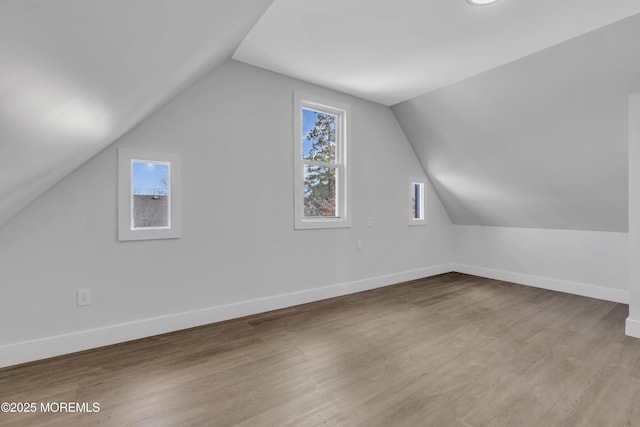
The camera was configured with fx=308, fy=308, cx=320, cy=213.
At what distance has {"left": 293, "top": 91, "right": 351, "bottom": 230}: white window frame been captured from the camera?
345 cm

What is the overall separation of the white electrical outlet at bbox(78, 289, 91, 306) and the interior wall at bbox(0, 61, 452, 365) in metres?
0.04

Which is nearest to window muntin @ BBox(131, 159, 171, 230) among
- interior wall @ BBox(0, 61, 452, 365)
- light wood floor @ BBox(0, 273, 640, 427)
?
interior wall @ BBox(0, 61, 452, 365)

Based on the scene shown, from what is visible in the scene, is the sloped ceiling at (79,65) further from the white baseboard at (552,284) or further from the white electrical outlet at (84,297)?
the white baseboard at (552,284)

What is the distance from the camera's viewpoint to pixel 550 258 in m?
4.18

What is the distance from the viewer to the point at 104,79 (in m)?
1.15

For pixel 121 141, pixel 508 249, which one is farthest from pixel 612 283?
pixel 121 141

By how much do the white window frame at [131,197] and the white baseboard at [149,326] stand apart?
2.39 ft

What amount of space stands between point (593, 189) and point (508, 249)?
1.45 metres

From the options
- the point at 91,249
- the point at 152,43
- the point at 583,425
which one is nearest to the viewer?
the point at 152,43

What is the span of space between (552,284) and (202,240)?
4457 mm

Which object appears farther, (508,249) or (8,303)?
(508,249)

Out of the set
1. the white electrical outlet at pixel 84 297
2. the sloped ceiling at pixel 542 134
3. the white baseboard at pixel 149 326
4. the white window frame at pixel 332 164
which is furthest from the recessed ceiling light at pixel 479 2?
the white electrical outlet at pixel 84 297

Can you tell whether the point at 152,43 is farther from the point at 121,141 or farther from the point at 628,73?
the point at 628,73

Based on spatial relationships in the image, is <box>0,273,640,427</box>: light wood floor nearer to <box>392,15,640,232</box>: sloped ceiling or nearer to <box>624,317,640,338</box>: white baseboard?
<box>624,317,640,338</box>: white baseboard
